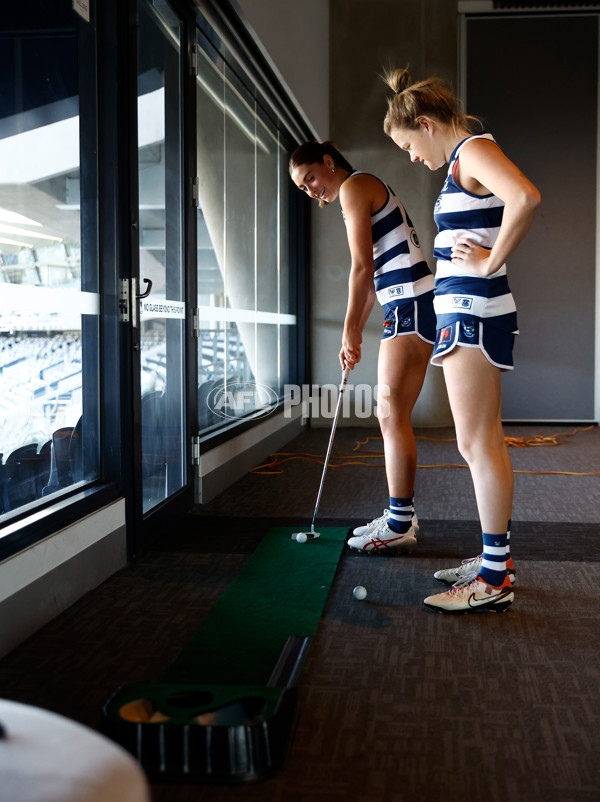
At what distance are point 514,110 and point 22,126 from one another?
211 inches

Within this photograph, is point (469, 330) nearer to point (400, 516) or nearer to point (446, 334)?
point (446, 334)

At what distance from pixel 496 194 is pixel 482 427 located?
578 millimetres

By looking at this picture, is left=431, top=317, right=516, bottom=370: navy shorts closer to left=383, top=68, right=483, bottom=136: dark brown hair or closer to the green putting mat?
left=383, top=68, right=483, bottom=136: dark brown hair

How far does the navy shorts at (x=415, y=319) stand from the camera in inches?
104

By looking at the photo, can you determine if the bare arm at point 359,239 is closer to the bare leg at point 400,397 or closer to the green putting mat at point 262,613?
the bare leg at point 400,397

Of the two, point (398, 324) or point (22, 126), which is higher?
point (22, 126)

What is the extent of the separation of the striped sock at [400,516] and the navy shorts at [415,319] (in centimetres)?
55

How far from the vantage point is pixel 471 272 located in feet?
6.61

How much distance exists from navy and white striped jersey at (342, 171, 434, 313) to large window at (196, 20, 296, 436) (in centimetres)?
126

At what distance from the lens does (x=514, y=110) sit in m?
6.64

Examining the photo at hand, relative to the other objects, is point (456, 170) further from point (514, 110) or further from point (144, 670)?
point (514, 110)

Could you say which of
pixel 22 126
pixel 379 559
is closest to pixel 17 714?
pixel 22 126

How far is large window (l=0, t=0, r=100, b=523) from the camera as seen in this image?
2.10 metres

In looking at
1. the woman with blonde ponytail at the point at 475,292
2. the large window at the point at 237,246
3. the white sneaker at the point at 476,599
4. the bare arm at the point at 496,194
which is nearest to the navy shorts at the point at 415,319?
the woman with blonde ponytail at the point at 475,292
